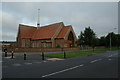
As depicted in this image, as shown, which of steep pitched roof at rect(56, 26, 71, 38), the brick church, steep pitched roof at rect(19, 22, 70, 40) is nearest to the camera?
the brick church

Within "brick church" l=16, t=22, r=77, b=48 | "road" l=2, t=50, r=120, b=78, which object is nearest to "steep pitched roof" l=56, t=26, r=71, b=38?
"brick church" l=16, t=22, r=77, b=48

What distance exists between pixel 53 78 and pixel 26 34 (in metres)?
55.5

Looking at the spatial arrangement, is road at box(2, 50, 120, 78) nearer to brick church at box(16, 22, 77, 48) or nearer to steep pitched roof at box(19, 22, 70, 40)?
brick church at box(16, 22, 77, 48)

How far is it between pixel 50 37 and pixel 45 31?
31.8 feet

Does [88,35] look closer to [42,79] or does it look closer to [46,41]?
[46,41]

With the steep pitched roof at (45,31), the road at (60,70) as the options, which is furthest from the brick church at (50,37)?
the road at (60,70)

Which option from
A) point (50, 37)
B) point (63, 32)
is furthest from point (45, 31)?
point (63, 32)

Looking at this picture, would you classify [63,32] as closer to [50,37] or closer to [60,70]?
[50,37]

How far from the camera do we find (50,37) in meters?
48.7

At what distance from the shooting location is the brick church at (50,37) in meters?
48.2

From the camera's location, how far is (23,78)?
20.8 ft

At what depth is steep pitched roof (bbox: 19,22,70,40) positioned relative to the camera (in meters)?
50.8

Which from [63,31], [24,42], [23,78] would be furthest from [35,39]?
[23,78]

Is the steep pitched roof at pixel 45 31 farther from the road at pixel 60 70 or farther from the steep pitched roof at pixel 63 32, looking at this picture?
the road at pixel 60 70
